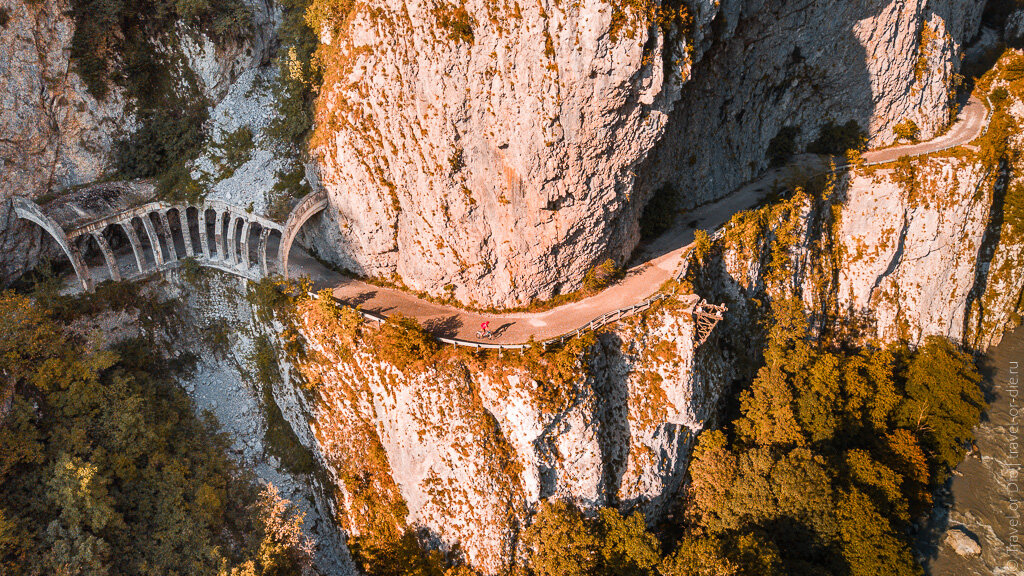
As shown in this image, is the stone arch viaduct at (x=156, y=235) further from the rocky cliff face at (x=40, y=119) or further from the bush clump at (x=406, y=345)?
the bush clump at (x=406, y=345)

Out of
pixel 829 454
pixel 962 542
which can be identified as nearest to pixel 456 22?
pixel 829 454

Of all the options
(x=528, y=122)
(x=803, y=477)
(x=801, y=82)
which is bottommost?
(x=803, y=477)

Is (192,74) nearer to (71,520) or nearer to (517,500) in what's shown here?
(71,520)

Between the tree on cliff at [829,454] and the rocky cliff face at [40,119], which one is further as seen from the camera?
the rocky cliff face at [40,119]

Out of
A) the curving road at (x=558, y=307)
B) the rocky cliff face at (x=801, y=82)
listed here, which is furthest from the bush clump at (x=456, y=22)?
the curving road at (x=558, y=307)

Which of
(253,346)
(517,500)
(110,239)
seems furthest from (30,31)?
(517,500)

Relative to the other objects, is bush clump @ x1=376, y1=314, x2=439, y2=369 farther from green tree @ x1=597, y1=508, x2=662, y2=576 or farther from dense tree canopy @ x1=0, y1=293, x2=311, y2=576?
green tree @ x1=597, y1=508, x2=662, y2=576

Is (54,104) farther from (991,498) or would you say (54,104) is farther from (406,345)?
(991,498)
